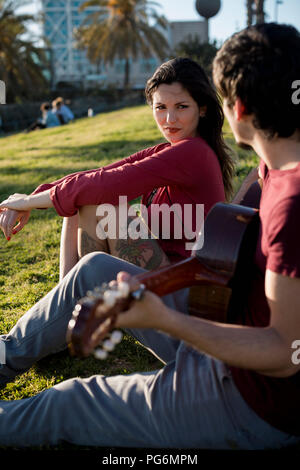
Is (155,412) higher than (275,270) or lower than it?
lower

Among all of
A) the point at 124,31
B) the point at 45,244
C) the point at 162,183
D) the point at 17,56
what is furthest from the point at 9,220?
the point at 124,31

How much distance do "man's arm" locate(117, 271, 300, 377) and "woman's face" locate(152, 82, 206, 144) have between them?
1602 millimetres

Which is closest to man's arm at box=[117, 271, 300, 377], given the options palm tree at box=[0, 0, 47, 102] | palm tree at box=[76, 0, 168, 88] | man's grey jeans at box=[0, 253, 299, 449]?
man's grey jeans at box=[0, 253, 299, 449]

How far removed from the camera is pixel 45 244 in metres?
5.30

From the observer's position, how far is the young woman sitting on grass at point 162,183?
8.98 feet

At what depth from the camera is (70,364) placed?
2873mm

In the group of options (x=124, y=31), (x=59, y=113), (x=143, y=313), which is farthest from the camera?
(x=124, y=31)

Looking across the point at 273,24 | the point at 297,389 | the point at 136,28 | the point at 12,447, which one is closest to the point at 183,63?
the point at 273,24

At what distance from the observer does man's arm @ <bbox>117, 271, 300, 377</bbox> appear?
149 cm

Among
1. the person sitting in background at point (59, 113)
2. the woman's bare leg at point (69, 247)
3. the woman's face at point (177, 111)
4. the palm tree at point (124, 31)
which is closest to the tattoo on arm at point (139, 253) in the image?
the woman's bare leg at point (69, 247)

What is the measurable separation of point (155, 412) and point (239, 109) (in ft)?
3.40

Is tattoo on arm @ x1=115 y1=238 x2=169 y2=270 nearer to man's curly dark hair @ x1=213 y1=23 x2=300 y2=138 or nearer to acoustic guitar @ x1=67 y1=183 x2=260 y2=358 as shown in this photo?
acoustic guitar @ x1=67 y1=183 x2=260 y2=358

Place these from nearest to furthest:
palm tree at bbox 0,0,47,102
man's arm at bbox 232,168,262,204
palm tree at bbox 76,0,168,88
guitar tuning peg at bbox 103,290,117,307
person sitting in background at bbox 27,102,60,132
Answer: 1. guitar tuning peg at bbox 103,290,117,307
2. man's arm at bbox 232,168,262,204
3. person sitting in background at bbox 27,102,60,132
4. palm tree at bbox 0,0,47,102
5. palm tree at bbox 76,0,168,88

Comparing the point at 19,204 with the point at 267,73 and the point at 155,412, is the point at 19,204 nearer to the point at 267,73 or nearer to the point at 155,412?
the point at 155,412
